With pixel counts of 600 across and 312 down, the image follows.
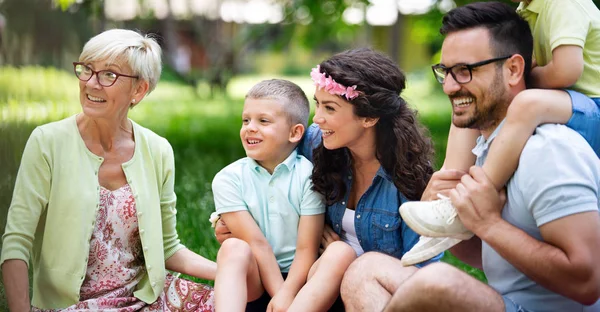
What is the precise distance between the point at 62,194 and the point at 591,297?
2093 millimetres

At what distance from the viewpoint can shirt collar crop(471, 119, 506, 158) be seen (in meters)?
3.06

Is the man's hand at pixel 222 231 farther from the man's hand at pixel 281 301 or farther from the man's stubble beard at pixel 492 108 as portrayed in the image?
the man's stubble beard at pixel 492 108

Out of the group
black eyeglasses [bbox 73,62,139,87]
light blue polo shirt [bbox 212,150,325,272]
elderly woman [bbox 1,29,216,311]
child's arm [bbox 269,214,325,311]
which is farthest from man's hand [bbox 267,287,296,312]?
black eyeglasses [bbox 73,62,139,87]

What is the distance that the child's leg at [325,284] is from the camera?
337cm

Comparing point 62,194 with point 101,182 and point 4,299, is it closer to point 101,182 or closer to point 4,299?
point 101,182

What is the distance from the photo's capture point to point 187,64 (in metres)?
33.3

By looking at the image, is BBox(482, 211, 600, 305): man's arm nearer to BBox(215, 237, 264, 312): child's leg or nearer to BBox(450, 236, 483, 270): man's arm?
BBox(450, 236, 483, 270): man's arm

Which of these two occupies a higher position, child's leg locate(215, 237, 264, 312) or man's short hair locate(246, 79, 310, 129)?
man's short hair locate(246, 79, 310, 129)

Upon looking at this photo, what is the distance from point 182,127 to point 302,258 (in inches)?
334

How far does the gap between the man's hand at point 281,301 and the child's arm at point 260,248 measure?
0.28 ft

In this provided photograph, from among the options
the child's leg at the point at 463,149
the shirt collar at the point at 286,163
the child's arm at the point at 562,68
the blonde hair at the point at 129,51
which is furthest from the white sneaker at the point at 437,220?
the blonde hair at the point at 129,51

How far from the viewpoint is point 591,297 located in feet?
8.80

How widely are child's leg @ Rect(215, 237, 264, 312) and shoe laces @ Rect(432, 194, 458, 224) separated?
92cm

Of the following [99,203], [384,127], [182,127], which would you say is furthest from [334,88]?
[182,127]
